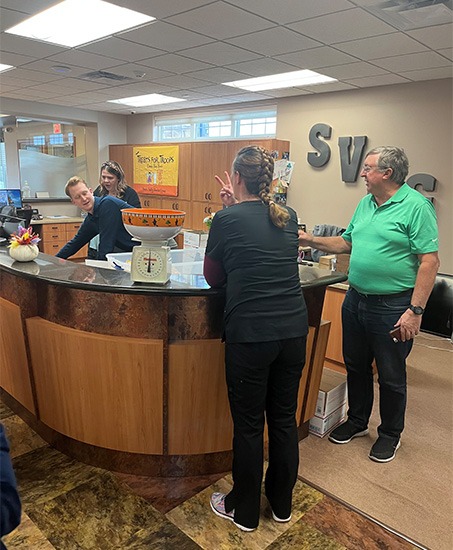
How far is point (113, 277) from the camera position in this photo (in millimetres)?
2121

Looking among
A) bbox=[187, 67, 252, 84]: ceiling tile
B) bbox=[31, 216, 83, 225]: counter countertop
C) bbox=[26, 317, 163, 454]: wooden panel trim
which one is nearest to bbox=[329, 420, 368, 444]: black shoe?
bbox=[26, 317, 163, 454]: wooden panel trim

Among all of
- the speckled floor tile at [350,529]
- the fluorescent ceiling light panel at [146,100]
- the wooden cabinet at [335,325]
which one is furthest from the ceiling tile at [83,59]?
the speckled floor tile at [350,529]

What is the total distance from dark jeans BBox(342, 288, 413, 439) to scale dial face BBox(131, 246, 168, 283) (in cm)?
118

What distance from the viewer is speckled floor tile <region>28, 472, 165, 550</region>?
6.06 feet

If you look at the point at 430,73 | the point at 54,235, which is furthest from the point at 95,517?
the point at 54,235

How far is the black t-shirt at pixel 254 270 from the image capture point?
1686 mm

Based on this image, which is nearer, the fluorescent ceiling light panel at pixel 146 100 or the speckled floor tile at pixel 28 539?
the speckled floor tile at pixel 28 539

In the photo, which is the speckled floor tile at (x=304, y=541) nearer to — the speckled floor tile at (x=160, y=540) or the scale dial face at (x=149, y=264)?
the speckled floor tile at (x=160, y=540)

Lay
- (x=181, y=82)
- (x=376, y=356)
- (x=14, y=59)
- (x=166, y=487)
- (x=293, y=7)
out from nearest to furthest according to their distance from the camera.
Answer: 1. (x=166, y=487)
2. (x=376, y=356)
3. (x=293, y=7)
4. (x=14, y=59)
5. (x=181, y=82)

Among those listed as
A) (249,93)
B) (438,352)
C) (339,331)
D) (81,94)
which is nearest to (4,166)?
(81,94)

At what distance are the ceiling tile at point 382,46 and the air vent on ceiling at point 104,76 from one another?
2.49 m

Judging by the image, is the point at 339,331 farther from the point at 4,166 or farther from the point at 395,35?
the point at 4,166

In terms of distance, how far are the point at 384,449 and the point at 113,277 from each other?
1781mm

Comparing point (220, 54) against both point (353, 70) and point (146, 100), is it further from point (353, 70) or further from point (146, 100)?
point (146, 100)
